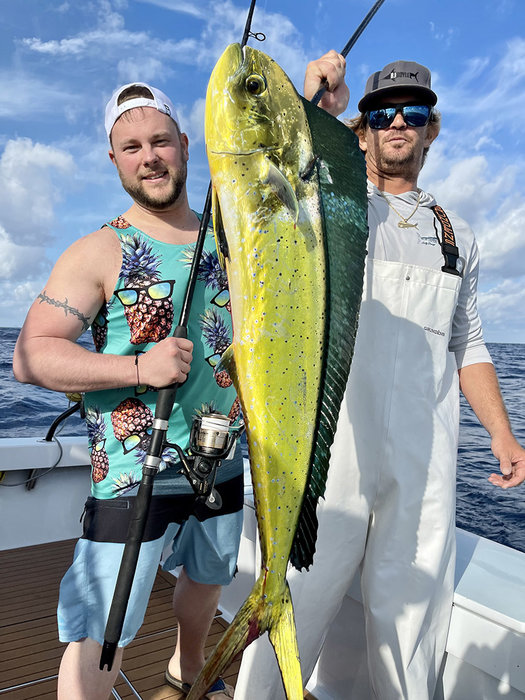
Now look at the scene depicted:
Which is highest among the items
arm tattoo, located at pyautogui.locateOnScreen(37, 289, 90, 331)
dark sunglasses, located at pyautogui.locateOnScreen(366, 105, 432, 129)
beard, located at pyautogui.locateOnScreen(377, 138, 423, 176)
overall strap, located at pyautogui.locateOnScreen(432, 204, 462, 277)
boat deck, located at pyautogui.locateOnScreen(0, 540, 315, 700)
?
dark sunglasses, located at pyautogui.locateOnScreen(366, 105, 432, 129)

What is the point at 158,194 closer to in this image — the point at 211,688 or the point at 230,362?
the point at 230,362

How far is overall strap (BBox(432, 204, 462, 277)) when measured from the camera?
194 cm

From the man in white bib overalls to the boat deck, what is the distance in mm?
950

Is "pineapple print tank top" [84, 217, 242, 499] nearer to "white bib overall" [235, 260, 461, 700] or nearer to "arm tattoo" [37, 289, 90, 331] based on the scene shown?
"arm tattoo" [37, 289, 90, 331]

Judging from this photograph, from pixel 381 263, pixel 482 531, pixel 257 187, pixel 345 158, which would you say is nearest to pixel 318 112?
pixel 345 158

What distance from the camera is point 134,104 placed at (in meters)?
1.88

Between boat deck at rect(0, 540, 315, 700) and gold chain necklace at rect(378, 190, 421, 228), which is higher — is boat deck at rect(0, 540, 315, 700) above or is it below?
below

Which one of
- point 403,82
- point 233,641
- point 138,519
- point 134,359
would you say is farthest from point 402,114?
point 233,641

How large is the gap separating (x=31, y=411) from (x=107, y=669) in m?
13.7

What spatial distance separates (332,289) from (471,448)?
12646mm

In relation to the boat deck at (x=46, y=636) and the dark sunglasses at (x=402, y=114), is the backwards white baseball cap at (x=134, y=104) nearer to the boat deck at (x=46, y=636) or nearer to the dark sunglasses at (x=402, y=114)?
the dark sunglasses at (x=402, y=114)

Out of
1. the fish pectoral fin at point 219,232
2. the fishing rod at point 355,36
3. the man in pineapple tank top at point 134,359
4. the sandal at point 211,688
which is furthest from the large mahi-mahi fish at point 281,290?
the sandal at point 211,688

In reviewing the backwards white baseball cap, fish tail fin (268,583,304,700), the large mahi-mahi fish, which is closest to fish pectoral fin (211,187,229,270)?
the large mahi-mahi fish

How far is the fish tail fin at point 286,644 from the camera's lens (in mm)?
1127
